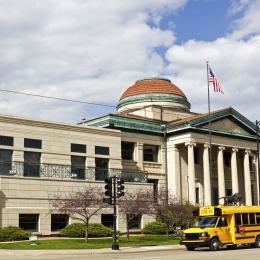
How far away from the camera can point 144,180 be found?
1641 inches

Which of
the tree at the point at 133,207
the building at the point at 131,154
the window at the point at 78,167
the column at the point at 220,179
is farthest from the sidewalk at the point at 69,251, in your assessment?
the column at the point at 220,179

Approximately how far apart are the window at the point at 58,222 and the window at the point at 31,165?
391cm

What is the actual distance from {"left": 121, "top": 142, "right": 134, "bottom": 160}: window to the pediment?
30.4 ft

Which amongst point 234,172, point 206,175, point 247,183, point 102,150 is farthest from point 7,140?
point 247,183

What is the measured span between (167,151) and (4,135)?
64.1 feet

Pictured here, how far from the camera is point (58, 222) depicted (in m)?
34.1

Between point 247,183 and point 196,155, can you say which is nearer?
point 196,155

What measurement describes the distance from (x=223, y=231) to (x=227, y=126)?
1042 inches

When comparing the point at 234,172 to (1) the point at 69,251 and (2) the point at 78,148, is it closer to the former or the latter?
(2) the point at 78,148

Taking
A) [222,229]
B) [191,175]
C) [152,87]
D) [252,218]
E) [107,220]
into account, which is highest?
[152,87]

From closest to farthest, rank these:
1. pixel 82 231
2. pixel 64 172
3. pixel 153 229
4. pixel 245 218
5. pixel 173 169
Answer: pixel 245 218, pixel 82 231, pixel 64 172, pixel 153 229, pixel 173 169

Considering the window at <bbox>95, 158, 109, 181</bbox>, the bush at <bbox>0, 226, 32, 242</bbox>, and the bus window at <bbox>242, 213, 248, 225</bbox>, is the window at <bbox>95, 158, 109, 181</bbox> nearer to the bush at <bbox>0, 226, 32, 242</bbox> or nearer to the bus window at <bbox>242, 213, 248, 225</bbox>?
the bush at <bbox>0, 226, 32, 242</bbox>

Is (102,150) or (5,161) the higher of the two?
(102,150)

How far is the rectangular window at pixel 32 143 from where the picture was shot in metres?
36.5
